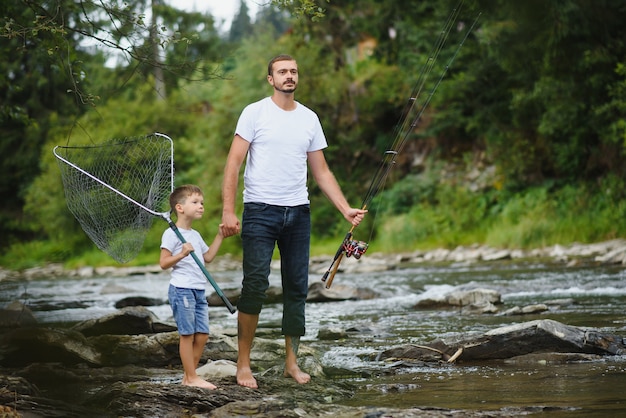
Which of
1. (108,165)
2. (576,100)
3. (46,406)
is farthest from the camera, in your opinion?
(576,100)

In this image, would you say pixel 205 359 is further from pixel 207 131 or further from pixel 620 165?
pixel 207 131

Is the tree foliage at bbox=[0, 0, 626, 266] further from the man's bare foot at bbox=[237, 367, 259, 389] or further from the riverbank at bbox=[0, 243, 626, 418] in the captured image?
the man's bare foot at bbox=[237, 367, 259, 389]

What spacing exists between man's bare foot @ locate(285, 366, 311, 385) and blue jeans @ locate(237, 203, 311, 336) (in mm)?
476

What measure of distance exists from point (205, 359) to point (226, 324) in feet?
10.1

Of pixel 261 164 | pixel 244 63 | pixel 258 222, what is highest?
pixel 244 63

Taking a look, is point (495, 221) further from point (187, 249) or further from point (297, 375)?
point (187, 249)

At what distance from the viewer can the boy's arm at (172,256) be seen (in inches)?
198

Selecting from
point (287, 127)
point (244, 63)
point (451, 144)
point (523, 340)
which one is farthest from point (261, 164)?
point (244, 63)

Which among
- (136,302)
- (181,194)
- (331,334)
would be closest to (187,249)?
(181,194)

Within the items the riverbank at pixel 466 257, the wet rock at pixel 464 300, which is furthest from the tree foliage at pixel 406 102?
the wet rock at pixel 464 300

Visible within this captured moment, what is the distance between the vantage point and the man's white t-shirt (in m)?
5.12

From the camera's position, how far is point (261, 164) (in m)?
5.14

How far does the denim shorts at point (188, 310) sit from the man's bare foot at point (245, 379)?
1.06 feet

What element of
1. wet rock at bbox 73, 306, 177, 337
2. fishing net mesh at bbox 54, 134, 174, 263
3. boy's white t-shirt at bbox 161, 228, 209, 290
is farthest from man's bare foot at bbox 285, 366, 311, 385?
wet rock at bbox 73, 306, 177, 337
